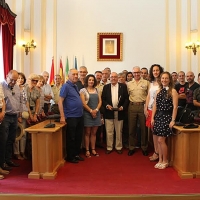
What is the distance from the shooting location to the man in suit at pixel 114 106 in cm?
463

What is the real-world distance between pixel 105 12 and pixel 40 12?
5.62 ft

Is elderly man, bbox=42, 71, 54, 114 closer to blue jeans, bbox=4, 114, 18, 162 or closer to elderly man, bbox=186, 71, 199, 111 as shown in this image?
blue jeans, bbox=4, 114, 18, 162

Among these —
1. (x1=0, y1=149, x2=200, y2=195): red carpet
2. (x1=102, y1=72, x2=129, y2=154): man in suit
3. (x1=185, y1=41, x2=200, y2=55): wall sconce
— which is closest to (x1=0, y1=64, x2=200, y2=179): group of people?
(x1=102, y1=72, x2=129, y2=154): man in suit

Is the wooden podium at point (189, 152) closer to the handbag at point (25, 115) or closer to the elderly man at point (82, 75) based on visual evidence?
the elderly man at point (82, 75)

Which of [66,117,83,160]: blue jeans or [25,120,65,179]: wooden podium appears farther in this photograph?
[66,117,83,160]: blue jeans

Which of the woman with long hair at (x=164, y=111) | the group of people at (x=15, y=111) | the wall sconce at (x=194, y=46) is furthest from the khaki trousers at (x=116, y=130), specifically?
the wall sconce at (x=194, y=46)

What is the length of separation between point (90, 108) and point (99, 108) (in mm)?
153

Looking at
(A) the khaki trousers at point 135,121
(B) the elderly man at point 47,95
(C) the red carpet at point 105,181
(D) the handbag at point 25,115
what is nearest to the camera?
(C) the red carpet at point 105,181

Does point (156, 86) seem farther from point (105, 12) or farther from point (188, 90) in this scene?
point (105, 12)

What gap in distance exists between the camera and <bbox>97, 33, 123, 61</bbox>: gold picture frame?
24.6 feet

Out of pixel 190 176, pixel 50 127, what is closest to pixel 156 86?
pixel 190 176

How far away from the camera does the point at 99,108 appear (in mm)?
4504

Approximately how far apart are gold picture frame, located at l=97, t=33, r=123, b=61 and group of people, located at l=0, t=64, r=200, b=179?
8.13 feet

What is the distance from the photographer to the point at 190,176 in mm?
3443
